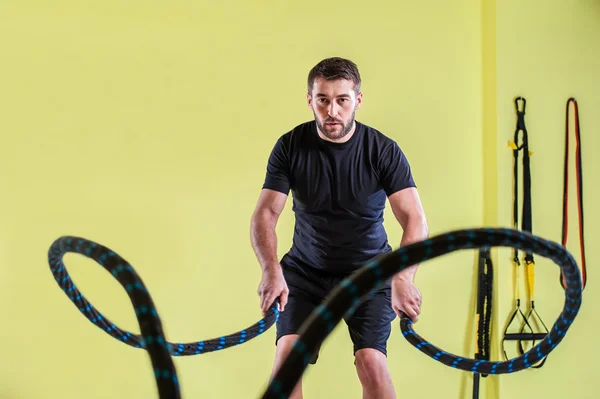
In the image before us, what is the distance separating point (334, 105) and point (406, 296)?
2.63ft

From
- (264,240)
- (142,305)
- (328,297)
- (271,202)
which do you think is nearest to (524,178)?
(271,202)

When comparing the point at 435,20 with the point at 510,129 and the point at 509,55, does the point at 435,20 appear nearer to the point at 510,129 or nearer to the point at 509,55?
the point at 509,55

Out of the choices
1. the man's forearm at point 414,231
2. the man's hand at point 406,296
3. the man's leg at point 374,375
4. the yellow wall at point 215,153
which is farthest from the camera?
the yellow wall at point 215,153

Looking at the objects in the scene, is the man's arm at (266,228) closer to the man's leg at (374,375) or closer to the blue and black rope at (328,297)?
the man's leg at (374,375)

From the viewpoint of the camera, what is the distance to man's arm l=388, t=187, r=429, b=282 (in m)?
2.30

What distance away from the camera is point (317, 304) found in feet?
7.80

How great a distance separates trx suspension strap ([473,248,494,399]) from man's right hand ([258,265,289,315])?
5.34ft

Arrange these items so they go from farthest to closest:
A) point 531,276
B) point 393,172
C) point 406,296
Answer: point 531,276 → point 393,172 → point 406,296

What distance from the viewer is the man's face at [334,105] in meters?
2.35

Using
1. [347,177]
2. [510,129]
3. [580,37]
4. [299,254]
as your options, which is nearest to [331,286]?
[299,254]

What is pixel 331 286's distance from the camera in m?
2.40

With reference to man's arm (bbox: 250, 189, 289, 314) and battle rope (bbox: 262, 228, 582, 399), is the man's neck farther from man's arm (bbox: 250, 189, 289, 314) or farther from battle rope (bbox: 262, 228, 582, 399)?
battle rope (bbox: 262, 228, 582, 399)

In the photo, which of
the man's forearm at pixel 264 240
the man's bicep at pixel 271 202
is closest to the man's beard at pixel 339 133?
the man's bicep at pixel 271 202

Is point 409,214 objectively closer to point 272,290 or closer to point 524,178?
point 272,290
